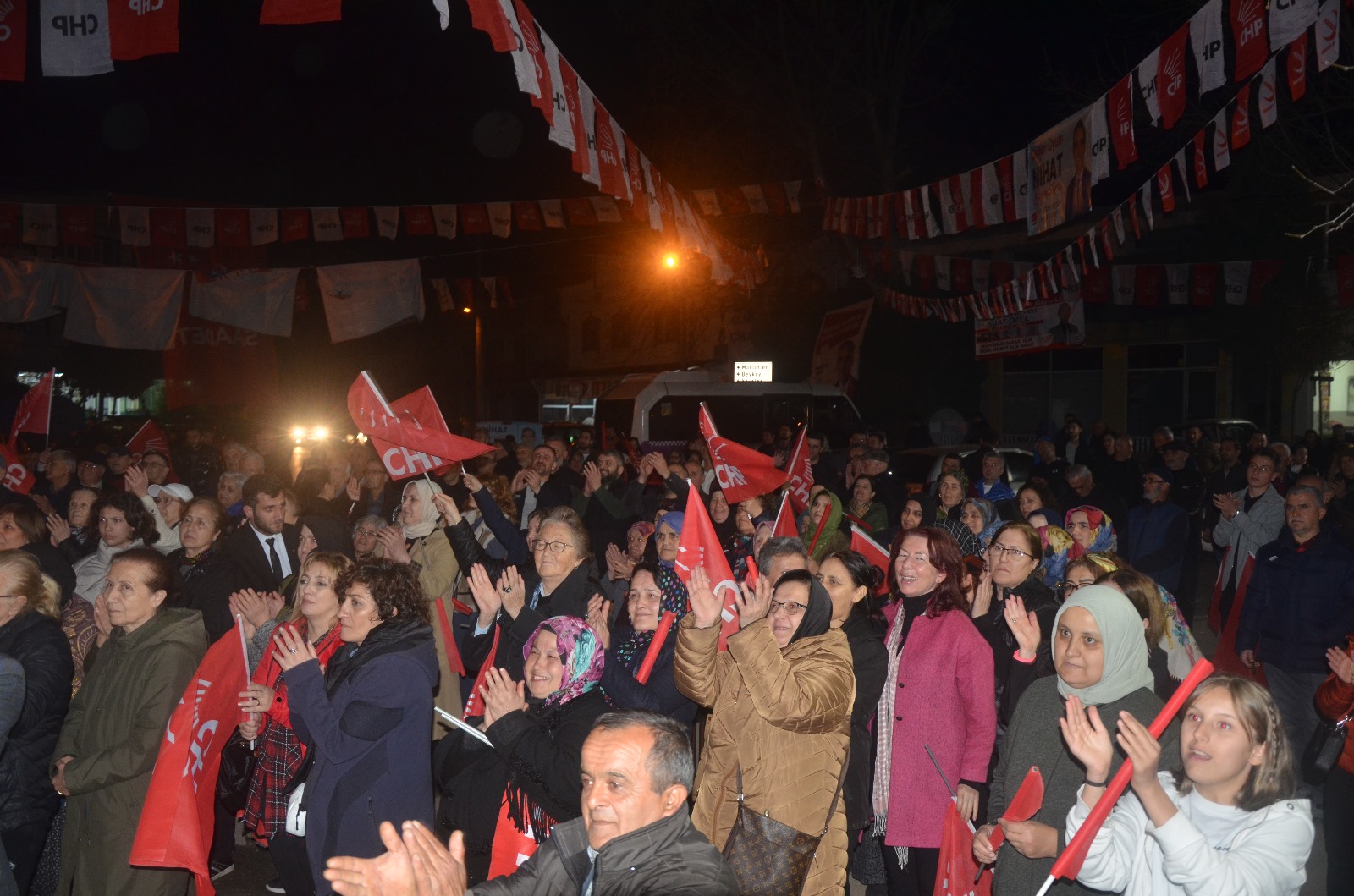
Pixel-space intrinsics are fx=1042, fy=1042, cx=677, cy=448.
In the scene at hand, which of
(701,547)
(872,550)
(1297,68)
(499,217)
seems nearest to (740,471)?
(872,550)

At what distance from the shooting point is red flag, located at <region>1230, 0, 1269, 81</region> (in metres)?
6.50

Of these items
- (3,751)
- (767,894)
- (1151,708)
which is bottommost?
(767,894)

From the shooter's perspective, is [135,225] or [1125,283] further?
[1125,283]

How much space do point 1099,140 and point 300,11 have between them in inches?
263

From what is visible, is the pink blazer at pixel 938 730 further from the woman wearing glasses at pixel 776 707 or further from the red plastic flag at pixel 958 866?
the woman wearing glasses at pixel 776 707

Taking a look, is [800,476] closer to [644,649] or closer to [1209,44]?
[1209,44]

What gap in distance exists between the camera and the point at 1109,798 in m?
2.71

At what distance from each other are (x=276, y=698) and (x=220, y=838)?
1.59 meters

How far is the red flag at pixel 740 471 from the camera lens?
748cm

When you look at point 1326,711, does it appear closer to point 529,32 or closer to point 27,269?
point 529,32

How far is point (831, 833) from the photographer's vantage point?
147 inches

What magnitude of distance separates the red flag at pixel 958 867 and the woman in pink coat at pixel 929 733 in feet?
0.43

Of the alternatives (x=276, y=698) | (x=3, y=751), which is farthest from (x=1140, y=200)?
(x=3, y=751)

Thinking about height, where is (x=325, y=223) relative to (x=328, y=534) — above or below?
above
